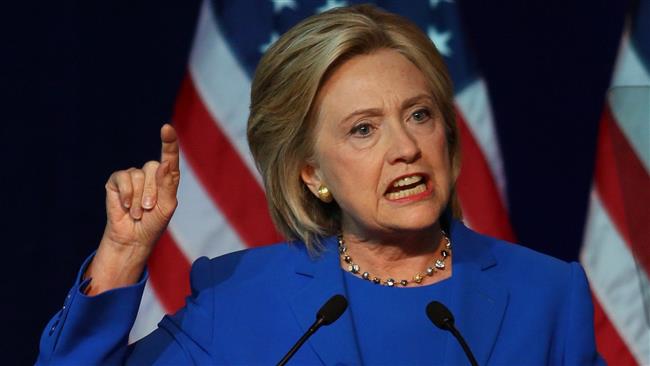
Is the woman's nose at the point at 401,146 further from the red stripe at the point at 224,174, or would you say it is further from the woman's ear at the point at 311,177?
the red stripe at the point at 224,174

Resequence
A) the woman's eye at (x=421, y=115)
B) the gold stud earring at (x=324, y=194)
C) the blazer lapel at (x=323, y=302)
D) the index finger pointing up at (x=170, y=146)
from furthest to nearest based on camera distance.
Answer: the gold stud earring at (x=324, y=194) < the woman's eye at (x=421, y=115) < the blazer lapel at (x=323, y=302) < the index finger pointing up at (x=170, y=146)

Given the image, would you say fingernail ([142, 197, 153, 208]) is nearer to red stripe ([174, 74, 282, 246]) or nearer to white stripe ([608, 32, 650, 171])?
white stripe ([608, 32, 650, 171])


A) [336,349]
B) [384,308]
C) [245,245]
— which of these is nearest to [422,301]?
[384,308]

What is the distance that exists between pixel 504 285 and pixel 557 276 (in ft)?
0.37

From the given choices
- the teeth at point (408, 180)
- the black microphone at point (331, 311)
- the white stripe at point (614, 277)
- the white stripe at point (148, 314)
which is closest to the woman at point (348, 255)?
the teeth at point (408, 180)

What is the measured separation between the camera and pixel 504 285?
258 cm

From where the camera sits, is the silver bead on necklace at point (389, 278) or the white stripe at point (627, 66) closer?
the silver bead on necklace at point (389, 278)

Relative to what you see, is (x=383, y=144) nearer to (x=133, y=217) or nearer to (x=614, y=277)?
(x=133, y=217)

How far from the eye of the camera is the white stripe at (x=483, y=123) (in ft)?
12.0

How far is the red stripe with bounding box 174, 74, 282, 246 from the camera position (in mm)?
3592

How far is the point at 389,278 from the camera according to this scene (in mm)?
2637

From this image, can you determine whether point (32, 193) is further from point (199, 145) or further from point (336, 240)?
point (336, 240)

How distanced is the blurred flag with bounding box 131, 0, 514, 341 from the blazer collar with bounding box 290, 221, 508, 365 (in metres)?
0.96

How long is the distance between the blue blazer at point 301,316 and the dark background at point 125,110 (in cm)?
87
